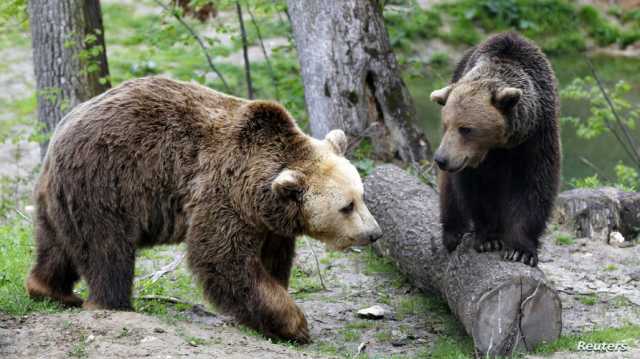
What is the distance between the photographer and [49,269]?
22.8 feet

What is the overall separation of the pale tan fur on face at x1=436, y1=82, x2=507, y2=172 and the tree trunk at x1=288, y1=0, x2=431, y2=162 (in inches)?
146

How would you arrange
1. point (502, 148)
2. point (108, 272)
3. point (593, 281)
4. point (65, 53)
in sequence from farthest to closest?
point (65, 53) < point (593, 281) < point (502, 148) < point (108, 272)

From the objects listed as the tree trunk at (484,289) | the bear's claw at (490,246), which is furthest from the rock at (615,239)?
the bear's claw at (490,246)

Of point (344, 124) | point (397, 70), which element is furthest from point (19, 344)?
point (397, 70)

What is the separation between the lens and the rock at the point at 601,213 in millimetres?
9352

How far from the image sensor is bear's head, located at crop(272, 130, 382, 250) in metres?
6.47

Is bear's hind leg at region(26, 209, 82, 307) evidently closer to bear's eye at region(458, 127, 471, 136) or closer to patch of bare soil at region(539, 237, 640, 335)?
bear's eye at region(458, 127, 471, 136)

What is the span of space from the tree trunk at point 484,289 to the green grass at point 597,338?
0.21 ft

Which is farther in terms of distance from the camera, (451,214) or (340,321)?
(340,321)

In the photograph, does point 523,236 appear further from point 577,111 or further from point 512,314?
point 577,111

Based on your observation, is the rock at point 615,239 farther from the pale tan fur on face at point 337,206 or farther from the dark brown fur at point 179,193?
the dark brown fur at point 179,193

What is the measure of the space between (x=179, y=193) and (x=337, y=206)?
3.88 feet

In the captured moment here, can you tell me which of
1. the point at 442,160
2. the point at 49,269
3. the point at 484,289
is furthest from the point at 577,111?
the point at 49,269

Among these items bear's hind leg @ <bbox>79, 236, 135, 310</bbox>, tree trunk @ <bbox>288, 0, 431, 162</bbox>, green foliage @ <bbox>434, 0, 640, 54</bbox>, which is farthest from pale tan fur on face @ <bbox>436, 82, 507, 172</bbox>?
green foliage @ <bbox>434, 0, 640, 54</bbox>
